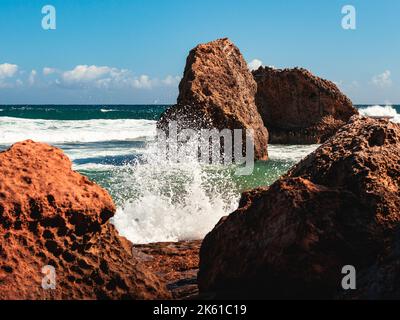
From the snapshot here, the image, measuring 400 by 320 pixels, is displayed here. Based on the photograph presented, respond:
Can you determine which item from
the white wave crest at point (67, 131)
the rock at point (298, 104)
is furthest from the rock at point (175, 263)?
the white wave crest at point (67, 131)

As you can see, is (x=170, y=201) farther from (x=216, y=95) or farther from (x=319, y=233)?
(x=216, y=95)

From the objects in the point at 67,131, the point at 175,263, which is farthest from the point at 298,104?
the point at 175,263

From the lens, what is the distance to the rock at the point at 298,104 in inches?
718

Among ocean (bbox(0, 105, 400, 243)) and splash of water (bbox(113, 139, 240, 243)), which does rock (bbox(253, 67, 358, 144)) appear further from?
splash of water (bbox(113, 139, 240, 243))

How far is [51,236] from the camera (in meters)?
3.21

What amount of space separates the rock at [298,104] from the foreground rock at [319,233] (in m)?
14.7

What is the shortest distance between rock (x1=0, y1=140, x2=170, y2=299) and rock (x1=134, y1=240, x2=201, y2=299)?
0.48 meters

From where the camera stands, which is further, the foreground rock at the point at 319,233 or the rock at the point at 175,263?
the rock at the point at 175,263

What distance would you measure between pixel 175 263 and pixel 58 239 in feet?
5.74

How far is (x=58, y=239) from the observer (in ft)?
10.6

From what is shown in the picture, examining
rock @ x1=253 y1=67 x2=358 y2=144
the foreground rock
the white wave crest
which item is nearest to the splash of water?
the foreground rock

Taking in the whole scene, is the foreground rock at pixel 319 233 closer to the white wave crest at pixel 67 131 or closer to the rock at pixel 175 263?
the rock at pixel 175 263

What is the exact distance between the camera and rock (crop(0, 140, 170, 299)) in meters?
3.09

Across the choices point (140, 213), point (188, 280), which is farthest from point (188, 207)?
point (188, 280)
